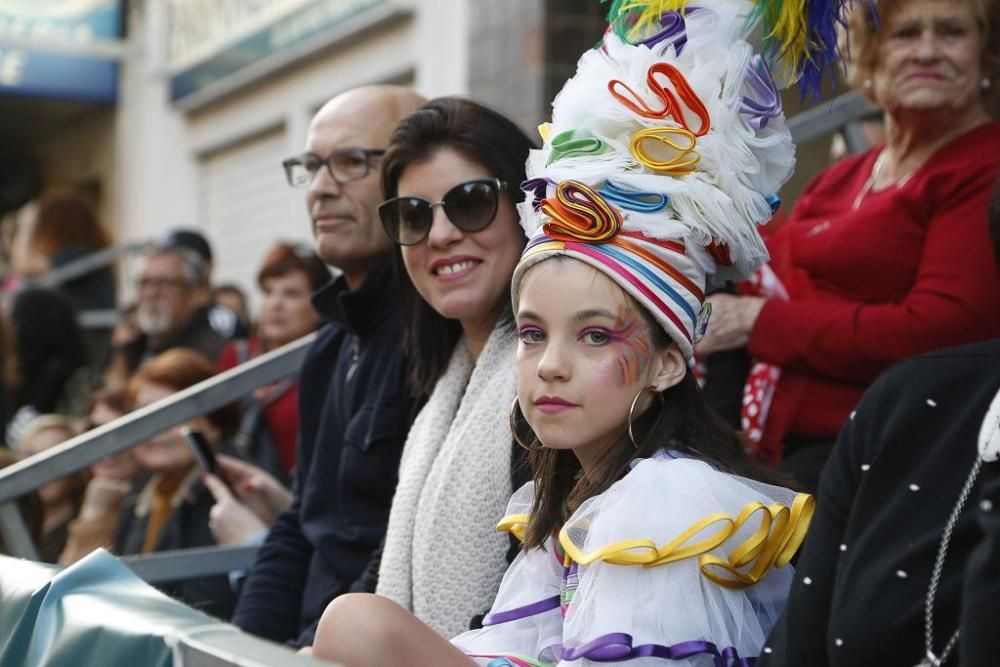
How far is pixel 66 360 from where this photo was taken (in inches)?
314

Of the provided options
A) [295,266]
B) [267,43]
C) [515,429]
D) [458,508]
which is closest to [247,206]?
[267,43]

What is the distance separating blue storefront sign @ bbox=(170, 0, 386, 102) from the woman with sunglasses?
5.45 m

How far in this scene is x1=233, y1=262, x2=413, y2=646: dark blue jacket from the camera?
372 centimetres

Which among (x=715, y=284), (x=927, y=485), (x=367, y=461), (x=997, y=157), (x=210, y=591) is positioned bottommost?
(x=210, y=591)

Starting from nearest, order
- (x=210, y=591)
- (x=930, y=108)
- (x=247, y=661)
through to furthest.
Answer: (x=247, y=661), (x=930, y=108), (x=210, y=591)

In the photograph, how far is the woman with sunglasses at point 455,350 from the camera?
127 inches

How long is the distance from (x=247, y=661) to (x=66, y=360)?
21.6ft

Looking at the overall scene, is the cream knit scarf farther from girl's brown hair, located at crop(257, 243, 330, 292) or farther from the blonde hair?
girl's brown hair, located at crop(257, 243, 330, 292)

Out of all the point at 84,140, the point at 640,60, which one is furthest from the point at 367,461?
the point at 84,140

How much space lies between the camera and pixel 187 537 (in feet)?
16.6

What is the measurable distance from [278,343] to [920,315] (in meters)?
3.22

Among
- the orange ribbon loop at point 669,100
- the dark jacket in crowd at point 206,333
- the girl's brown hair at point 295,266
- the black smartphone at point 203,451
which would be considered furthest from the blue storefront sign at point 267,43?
the orange ribbon loop at point 669,100

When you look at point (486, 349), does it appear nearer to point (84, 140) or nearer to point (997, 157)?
point (997, 157)

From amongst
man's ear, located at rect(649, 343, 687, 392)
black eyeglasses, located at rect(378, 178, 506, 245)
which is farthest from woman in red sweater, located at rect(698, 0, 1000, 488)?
man's ear, located at rect(649, 343, 687, 392)
